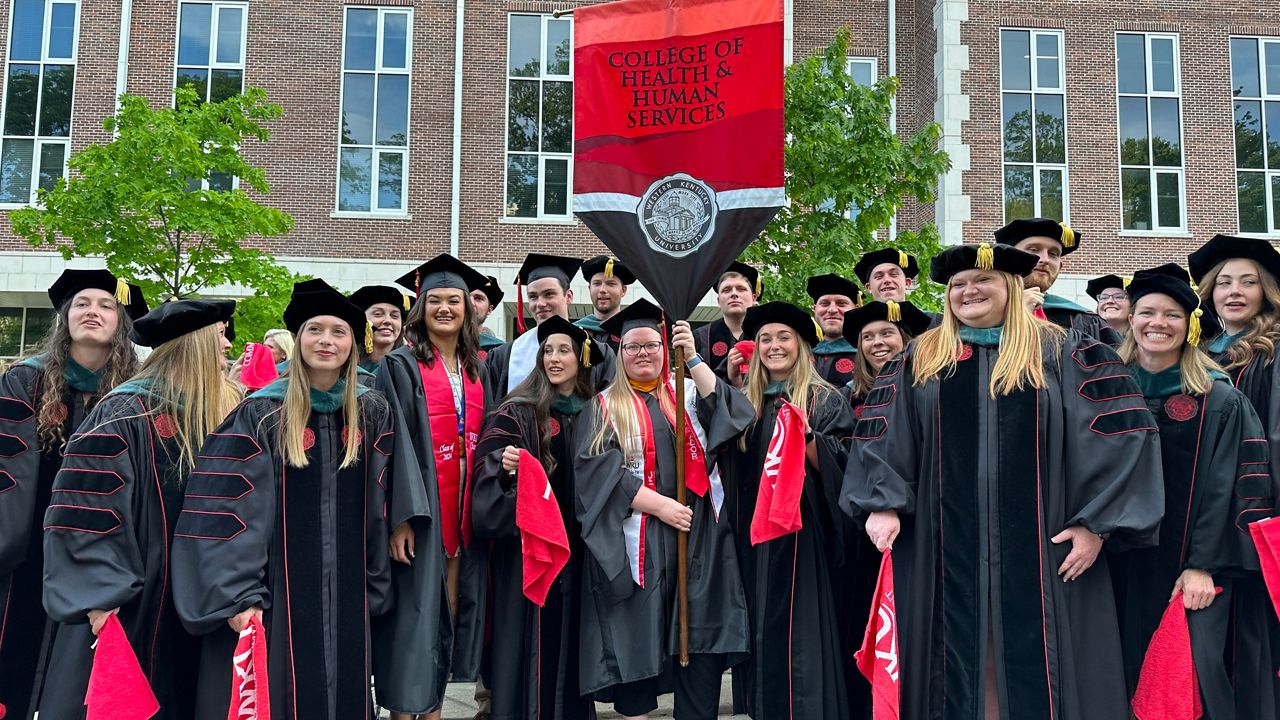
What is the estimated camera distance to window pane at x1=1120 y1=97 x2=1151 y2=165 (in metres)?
17.9

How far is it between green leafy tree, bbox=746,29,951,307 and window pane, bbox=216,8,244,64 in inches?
436

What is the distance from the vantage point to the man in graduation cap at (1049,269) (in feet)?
16.6

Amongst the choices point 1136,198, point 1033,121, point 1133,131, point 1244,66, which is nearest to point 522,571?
point 1033,121

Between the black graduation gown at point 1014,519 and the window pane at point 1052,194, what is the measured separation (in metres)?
15.2

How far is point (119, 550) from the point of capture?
373 cm

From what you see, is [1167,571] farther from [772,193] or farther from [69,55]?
[69,55]

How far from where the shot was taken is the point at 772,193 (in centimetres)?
448

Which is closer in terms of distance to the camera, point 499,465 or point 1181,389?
point 1181,389

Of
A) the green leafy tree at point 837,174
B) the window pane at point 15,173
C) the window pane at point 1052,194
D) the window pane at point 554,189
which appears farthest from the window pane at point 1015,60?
the window pane at point 15,173

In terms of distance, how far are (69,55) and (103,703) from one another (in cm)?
1708

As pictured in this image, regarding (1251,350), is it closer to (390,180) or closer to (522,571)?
(522,571)

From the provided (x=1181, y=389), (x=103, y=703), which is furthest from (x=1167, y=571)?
(x=103, y=703)

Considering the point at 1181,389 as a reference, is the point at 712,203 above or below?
above

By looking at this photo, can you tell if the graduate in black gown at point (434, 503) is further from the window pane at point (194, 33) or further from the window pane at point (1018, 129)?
the window pane at point (1018, 129)
